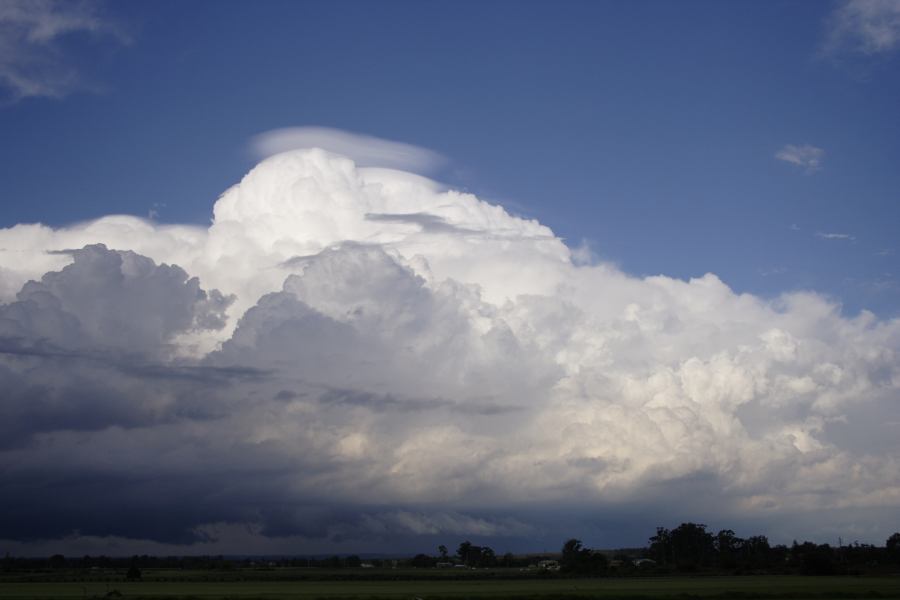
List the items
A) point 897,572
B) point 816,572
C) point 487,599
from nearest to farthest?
point 487,599 < point 816,572 < point 897,572

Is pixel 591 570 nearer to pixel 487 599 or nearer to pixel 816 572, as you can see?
pixel 816 572

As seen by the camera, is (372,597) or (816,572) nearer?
(372,597)

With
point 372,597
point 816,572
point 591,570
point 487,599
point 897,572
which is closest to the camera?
point 487,599

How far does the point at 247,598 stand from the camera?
308 ft

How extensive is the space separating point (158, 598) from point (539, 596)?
137 ft

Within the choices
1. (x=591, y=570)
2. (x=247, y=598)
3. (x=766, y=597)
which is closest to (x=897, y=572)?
(x=591, y=570)

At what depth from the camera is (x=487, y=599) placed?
90.1 meters

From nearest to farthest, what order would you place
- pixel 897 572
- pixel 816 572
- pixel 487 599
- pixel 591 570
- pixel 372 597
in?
1. pixel 487 599
2. pixel 372 597
3. pixel 816 572
4. pixel 897 572
5. pixel 591 570

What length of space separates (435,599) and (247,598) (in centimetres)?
2041

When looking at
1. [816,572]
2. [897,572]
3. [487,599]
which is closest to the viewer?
[487,599]

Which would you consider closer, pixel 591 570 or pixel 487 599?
pixel 487 599

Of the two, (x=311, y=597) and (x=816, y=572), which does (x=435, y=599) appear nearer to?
(x=311, y=597)

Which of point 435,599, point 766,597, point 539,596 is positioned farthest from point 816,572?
point 435,599

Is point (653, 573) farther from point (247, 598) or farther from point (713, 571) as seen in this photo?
point (247, 598)
